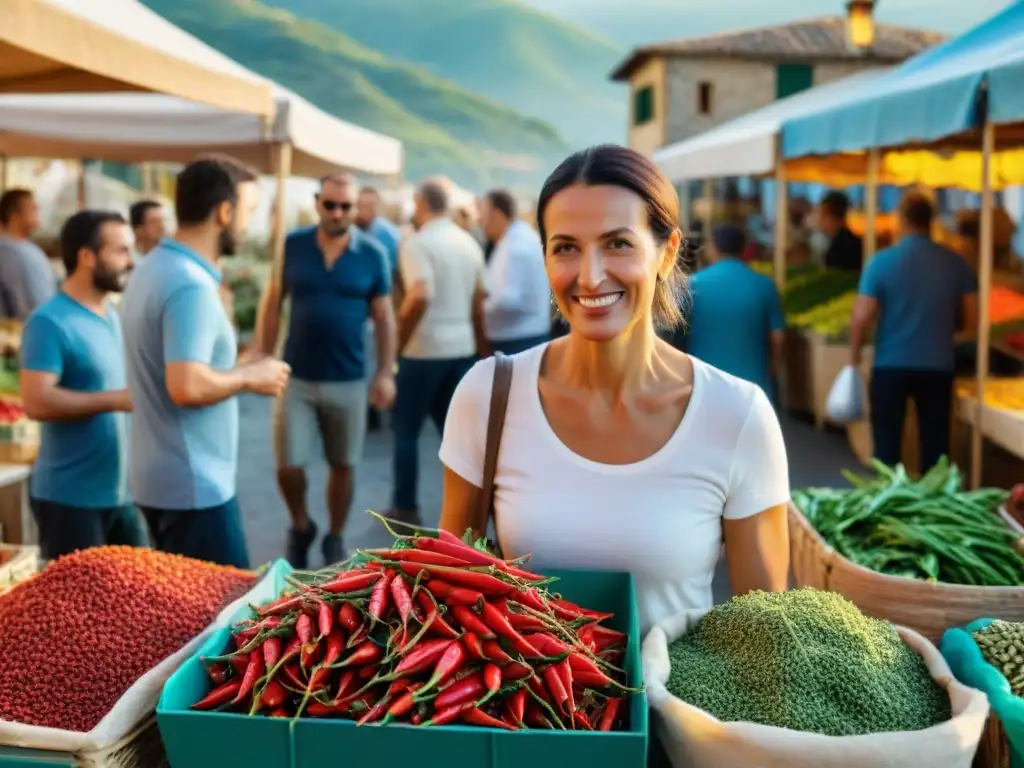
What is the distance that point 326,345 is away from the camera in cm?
600

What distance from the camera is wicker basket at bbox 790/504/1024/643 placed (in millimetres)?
2980

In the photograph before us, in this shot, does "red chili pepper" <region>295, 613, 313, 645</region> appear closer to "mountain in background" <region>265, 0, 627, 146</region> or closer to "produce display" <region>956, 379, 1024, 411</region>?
"produce display" <region>956, 379, 1024, 411</region>

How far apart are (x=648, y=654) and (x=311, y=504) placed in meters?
6.07

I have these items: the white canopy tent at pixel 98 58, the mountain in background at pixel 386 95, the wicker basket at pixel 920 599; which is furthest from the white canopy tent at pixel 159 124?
the mountain in background at pixel 386 95

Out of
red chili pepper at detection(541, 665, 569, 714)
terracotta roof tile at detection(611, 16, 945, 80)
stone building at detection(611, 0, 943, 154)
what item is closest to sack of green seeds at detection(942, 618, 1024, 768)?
red chili pepper at detection(541, 665, 569, 714)

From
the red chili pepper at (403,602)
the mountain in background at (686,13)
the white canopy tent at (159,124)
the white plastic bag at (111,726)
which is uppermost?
the mountain in background at (686,13)

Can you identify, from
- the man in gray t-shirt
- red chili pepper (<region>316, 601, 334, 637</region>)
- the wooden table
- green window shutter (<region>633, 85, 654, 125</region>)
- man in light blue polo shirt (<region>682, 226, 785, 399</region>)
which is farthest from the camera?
green window shutter (<region>633, 85, 654, 125</region>)

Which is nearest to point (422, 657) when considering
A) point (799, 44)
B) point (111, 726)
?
point (111, 726)

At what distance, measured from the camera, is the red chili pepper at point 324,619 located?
1738mm

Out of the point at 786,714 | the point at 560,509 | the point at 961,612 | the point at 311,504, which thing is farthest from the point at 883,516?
the point at 311,504

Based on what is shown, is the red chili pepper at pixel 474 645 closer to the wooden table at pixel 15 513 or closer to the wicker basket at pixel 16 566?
the wicker basket at pixel 16 566

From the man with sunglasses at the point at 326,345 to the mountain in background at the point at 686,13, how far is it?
380 feet

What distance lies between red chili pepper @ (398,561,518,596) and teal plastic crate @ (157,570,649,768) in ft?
0.98

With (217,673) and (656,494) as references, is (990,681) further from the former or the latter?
(217,673)
